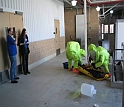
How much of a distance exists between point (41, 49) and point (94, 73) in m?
3.29

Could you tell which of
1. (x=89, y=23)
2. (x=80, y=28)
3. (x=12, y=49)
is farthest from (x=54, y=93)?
(x=89, y=23)

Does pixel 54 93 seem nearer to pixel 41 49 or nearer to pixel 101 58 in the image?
pixel 101 58

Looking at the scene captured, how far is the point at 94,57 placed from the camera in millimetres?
5438

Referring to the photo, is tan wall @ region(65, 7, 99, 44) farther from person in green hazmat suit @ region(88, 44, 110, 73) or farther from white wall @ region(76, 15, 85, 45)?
person in green hazmat suit @ region(88, 44, 110, 73)

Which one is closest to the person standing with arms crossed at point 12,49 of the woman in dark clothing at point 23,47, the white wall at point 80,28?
the woman in dark clothing at point 23,47

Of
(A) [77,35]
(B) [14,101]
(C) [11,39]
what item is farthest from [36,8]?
(A) [77,35]

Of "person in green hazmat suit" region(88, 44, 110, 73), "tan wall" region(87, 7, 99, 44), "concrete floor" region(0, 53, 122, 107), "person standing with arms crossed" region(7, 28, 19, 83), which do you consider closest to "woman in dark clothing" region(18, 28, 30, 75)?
"concrete floor" region(0, 53, 122, 107)

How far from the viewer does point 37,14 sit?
7129 mm

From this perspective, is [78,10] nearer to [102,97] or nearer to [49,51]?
[49,51]

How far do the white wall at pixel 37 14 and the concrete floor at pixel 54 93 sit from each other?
7.01 ft

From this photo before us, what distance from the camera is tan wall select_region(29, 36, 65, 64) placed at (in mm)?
6656

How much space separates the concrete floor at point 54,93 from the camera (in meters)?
3.41

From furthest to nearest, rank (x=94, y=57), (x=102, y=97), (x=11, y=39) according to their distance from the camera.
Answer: (x=94, y=57) → (x=11, y=39) → (x=102, y=97)

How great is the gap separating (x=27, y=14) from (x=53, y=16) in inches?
123
